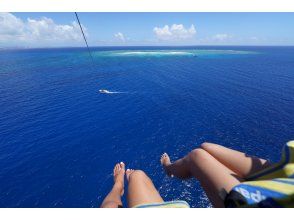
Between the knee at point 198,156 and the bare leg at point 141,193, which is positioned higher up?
the knee at point 198,156

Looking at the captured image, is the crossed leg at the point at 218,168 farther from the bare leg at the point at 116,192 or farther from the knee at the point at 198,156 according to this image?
the bare leg at the point at 116,192

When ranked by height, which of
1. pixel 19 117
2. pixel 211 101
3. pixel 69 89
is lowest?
pixel 211 101

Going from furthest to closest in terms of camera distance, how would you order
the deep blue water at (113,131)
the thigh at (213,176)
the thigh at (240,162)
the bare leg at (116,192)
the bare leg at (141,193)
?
the deep blue water at (113,131) < the bare leg at (116,192) < the thigh at (240,162) < the bare leg at (141,193) < the thigh at (213,176)

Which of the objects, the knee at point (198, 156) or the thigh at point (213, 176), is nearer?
the thigh at point (213, 176)

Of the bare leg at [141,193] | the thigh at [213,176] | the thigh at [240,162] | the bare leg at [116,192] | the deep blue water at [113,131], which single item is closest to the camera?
the thigh at [213,176]

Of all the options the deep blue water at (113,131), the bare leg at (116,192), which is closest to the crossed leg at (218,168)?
the bare leg at (116,192)

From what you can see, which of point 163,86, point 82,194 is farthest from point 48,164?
point 163,86
